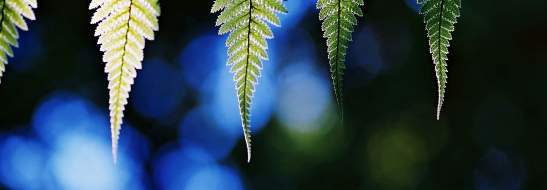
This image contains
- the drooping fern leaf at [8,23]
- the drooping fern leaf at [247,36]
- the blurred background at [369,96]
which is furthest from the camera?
the blurred background at [369,96]

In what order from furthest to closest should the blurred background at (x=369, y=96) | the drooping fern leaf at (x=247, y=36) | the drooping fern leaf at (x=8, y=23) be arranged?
the blurred background at (x=369, y=96), the drooping fern leaf at (x=247, y=36), the drooping fern leaf at (x=8, y=23)

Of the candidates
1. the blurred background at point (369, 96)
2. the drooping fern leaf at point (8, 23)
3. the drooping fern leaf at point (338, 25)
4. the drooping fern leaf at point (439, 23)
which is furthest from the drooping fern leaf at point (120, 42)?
the blurred background at point (369, 96)

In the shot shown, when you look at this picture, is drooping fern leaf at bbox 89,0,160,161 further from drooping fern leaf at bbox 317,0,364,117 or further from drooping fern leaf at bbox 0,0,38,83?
drooping fern leaf at bbox 317,0,364,117

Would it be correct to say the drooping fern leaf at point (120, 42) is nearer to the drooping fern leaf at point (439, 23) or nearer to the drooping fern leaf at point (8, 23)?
the drooping fern leaf at point (8, 23)

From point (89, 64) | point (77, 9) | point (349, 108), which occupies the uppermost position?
point (77, 9)

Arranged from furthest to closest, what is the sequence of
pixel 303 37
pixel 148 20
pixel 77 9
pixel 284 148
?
pixel 303 37, pixel 284 148, pixel 77 9, pixel 148 20

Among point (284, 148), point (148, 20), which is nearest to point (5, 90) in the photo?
point (284, 148)

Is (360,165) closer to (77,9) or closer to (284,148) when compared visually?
(284,148)

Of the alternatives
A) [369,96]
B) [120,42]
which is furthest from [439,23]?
[369,96]
